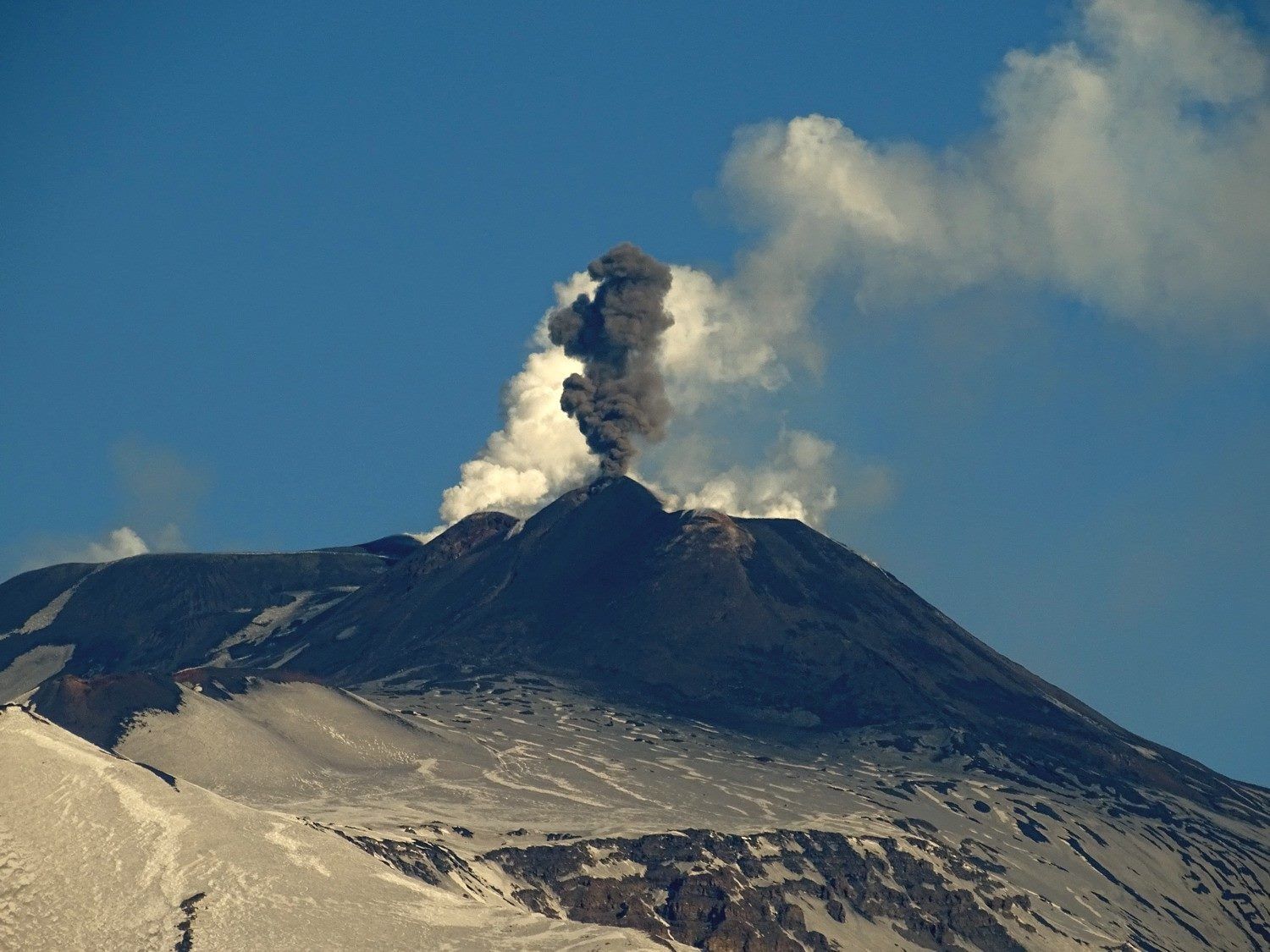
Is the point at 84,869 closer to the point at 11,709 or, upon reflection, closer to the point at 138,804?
the point at 138,804

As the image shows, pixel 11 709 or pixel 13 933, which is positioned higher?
pixel 11 709

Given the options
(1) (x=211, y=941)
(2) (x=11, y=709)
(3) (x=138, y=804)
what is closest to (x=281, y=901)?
(1) (x=211, y=941)

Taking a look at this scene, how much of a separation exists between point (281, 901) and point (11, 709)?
121 ft

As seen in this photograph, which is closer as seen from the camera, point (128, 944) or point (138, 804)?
point (128, 944)

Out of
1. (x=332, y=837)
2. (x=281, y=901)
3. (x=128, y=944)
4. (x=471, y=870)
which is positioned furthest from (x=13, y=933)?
(x=471, y=870)

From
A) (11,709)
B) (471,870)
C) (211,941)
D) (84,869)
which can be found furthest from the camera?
(471,870)

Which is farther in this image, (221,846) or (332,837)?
(332,837)

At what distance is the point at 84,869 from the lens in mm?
156625

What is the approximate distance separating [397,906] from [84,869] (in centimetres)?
2011

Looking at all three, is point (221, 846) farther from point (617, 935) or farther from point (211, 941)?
point (617, 935)

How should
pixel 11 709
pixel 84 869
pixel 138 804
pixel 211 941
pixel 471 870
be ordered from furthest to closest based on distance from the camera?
pixel 471 870 → pixel 11 709 → pixel 138 804 → pixel 84 869 → pixel 211 941

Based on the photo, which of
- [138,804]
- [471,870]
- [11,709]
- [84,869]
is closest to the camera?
[84,869]

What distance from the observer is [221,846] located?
6393 inches

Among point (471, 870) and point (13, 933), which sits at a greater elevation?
Answer: point (471, 870)
